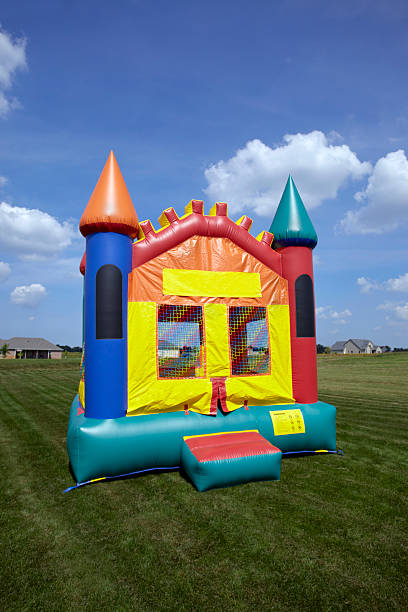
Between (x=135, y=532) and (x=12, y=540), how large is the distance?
3.61ft

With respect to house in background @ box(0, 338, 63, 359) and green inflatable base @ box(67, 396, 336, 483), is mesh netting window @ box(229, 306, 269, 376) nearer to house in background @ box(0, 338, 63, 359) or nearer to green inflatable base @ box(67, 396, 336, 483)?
green inflatable base @ box(67, 396, 336, 483)

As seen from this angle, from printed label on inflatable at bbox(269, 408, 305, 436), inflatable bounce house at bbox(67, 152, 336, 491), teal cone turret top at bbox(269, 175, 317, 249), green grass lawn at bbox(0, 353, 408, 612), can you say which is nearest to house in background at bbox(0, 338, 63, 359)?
green grass lawn at bbox(0, 353, 408, 612)

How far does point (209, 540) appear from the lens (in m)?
3.18

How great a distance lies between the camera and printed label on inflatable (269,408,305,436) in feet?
17.5

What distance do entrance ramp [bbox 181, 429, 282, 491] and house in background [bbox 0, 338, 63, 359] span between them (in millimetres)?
52986

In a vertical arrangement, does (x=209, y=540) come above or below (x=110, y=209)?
below

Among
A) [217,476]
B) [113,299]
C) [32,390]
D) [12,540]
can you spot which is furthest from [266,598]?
[32,390]

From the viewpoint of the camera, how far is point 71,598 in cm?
248

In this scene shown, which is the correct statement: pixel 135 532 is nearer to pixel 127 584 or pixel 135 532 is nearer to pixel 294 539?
pixel 127 584

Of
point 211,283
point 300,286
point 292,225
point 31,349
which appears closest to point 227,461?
point 211,283

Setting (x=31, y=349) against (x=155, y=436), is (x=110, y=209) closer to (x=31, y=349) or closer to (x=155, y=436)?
(x=155, y=436)

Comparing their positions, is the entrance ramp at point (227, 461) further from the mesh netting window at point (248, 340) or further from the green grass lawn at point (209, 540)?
the mesh netting window at point (248, 340)

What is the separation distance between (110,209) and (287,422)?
4055 mm

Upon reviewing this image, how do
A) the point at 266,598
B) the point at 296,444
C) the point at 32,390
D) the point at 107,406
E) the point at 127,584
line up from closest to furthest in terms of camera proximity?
the point at 266,598 < the point at 127,584 < the point at 107,406 < the point at 296,444 < the point at 32,390
